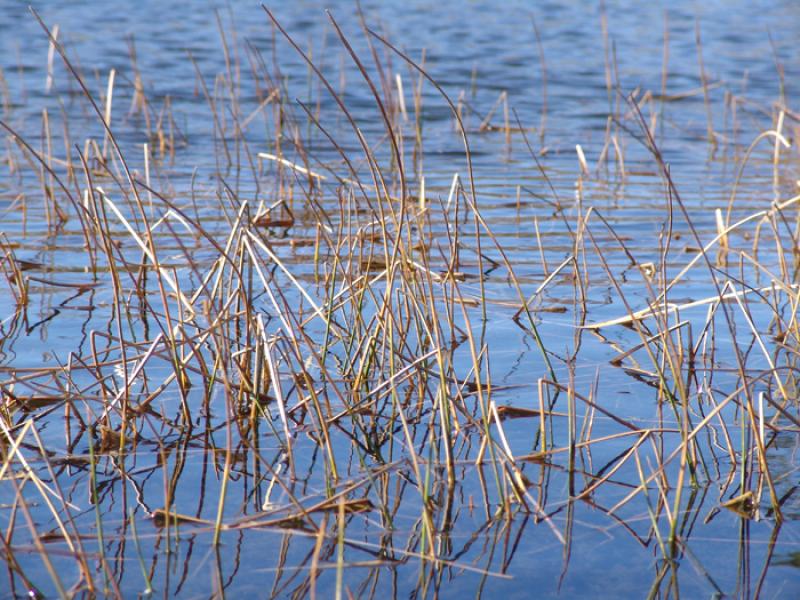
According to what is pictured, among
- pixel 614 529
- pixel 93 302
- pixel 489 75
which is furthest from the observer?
pixel 489 75

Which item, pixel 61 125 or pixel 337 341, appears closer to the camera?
pixel 337 341

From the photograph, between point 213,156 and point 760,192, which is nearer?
point 760,192

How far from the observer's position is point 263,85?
36.6 feet

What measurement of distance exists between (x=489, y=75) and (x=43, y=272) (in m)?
8.37

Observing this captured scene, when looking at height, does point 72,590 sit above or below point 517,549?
above

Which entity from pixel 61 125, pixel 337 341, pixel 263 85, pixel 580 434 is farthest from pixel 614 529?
pixel 263 85

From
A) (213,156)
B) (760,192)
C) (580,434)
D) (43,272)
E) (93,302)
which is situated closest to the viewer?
(580,434)

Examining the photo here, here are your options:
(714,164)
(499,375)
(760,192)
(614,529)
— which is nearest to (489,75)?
(714,164)

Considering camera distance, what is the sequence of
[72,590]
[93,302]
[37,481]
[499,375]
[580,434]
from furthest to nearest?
[93,302] → [499,375] → [580,434] → [37,481] → [72,590]

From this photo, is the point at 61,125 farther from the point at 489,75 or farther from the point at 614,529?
the point at 614,529

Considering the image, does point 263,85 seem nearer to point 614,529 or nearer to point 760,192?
point 760,192

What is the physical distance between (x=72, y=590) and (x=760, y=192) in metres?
5.99

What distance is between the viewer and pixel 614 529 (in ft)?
8.33

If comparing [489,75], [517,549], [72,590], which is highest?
[72,590]
